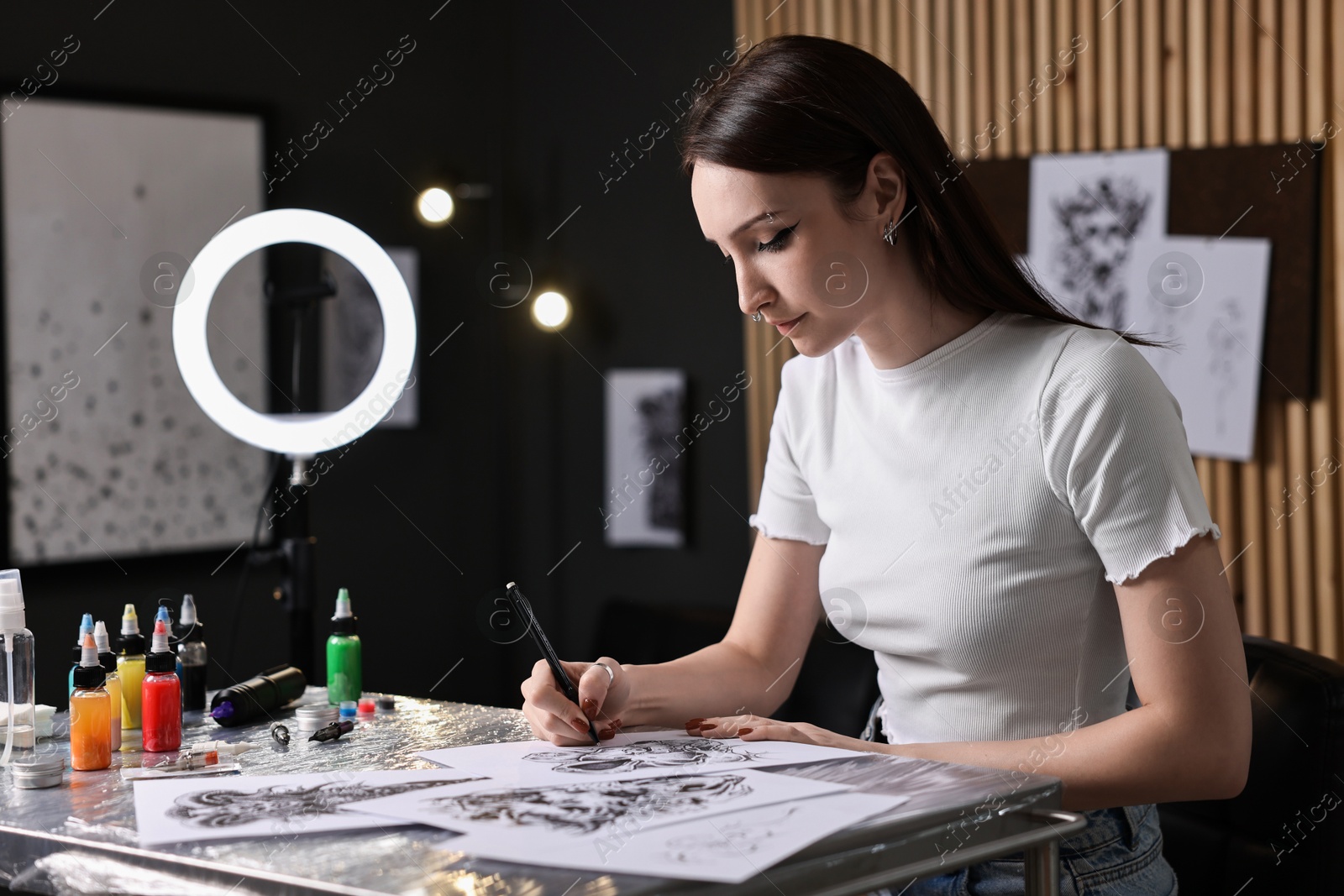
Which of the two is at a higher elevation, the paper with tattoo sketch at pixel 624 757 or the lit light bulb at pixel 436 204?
the lit light bulb at pixel 436 204

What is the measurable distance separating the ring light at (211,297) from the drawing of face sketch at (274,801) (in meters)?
0.73

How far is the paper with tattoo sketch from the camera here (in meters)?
1.07

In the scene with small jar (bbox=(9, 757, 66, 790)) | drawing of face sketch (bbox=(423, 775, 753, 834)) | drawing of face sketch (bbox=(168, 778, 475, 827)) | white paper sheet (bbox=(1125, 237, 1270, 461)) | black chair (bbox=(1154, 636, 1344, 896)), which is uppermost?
white paper sheet (bbox=(1125, 237, 1270, 461))

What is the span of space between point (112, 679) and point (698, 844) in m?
0.75

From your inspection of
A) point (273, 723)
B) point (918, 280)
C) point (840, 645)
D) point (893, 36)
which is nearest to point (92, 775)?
point (273, 723)

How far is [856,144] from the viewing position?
1.29m

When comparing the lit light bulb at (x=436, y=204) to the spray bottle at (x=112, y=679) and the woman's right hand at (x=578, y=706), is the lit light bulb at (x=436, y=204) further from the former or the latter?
the woman's right hand at (x=578, y=706)

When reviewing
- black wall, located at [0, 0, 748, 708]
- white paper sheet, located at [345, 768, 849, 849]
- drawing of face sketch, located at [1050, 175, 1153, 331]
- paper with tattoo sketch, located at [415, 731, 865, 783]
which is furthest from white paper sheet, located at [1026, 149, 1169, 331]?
white paper sheet, located at [345, 768, 849, 849]

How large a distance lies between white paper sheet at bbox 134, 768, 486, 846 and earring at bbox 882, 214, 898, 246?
0.67 m

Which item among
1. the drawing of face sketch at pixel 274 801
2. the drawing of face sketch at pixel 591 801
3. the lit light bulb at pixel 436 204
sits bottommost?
the drawing of face sketch at pixel 274 801

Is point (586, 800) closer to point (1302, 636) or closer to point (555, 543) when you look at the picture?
point (1302, 636)

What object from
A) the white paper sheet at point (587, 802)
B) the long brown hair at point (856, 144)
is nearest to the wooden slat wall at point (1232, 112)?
the long brown hair at point (856, 144)

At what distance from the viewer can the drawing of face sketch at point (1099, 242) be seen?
2582mm

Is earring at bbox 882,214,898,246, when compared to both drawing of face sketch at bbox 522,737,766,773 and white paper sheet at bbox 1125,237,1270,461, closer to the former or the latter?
drawing of face sketch at bbox 522,737,766,773
